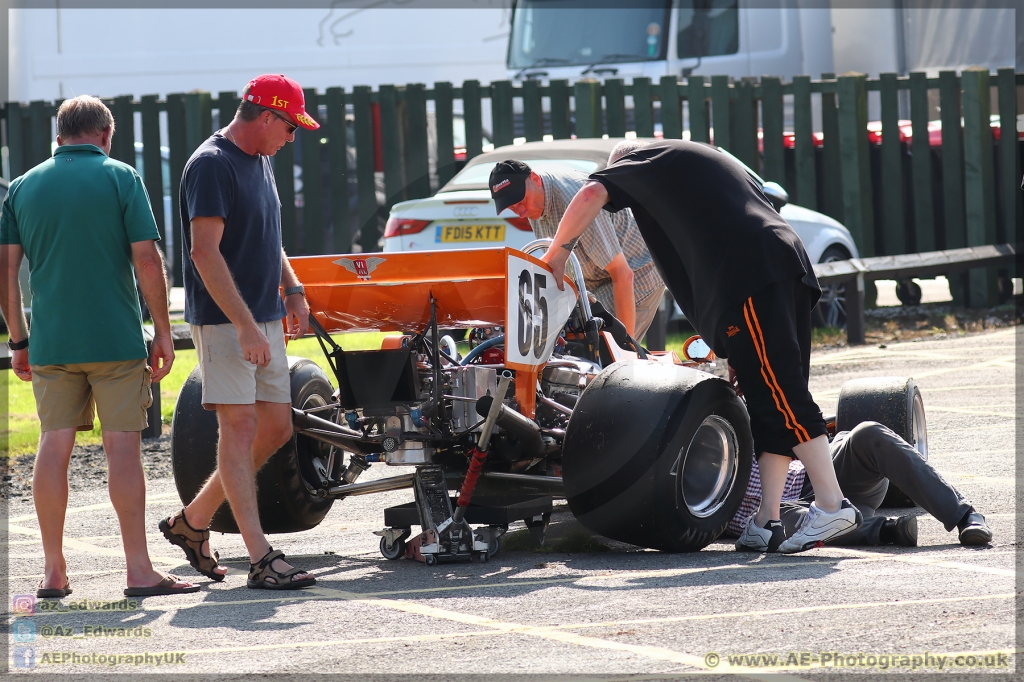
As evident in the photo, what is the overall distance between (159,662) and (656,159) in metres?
2.73

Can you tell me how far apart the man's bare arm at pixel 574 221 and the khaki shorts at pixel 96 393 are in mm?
1663

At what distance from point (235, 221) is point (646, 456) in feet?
5.80

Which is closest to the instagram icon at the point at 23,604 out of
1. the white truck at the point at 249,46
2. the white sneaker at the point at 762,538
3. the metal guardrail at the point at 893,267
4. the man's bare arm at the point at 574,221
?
the man's bare arm at the point at 574,221

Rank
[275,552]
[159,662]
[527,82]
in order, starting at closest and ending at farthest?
[159,662] → [275,552] → [527,82]

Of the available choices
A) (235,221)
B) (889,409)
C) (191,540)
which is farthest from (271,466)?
(889,409)

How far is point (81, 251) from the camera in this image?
507 centimetres

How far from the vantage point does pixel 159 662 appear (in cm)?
408

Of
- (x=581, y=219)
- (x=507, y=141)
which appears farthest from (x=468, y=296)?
(x=507, y=141)

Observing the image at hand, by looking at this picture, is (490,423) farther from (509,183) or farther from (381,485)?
(509,183)

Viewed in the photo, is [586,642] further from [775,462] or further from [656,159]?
[656,159]

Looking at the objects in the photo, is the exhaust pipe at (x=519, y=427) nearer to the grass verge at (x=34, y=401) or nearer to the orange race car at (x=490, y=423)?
the orange race car at (x=490, y=423)

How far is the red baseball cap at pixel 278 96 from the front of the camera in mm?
5125

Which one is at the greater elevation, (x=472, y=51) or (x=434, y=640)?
(x=472, y=51)

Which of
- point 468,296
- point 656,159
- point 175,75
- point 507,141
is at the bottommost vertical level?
point 468,296
